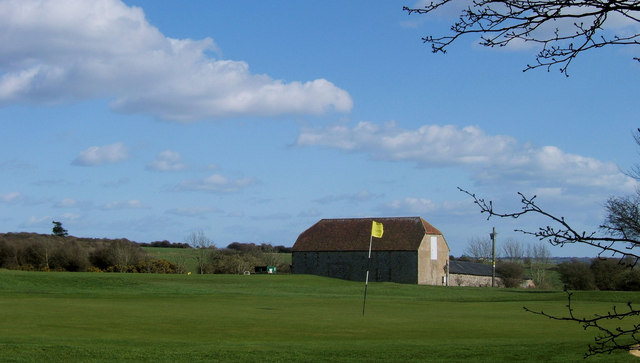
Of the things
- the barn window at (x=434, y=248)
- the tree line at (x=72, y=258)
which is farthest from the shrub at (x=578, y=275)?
the tree line at (x=72, y=258)

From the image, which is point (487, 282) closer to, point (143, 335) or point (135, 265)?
point (135, 265)

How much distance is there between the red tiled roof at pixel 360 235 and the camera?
227 ft

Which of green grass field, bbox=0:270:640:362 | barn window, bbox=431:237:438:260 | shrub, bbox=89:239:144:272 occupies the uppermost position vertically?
barn window, bbox=431:237:438:260

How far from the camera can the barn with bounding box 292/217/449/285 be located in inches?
2682

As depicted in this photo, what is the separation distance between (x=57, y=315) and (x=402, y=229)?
51.3m

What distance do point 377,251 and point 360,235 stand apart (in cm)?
284

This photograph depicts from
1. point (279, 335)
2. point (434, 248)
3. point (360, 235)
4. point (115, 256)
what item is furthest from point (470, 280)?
point (279, 335)

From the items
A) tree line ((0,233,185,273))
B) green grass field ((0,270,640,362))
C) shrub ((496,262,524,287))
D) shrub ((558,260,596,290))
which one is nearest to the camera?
green grass field ((0,270,640,362))

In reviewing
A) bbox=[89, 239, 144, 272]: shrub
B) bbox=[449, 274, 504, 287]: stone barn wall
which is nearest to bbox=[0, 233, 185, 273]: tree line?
bbox=[89, 239, 144, 272]: shrub

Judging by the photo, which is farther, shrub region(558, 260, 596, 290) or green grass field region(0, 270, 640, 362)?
shrub region(558, 260, 596, 290)

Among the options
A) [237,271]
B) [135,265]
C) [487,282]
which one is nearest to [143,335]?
[135,265]

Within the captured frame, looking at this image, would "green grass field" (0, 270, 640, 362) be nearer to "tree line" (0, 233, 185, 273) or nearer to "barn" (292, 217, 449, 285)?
"barn" (292, 217, 449, 285)

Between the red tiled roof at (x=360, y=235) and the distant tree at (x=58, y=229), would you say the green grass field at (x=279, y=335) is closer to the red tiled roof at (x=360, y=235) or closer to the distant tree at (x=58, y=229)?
the red tiled roof at (x=360, y=235)

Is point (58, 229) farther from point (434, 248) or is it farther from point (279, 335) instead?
point (279, 335)
